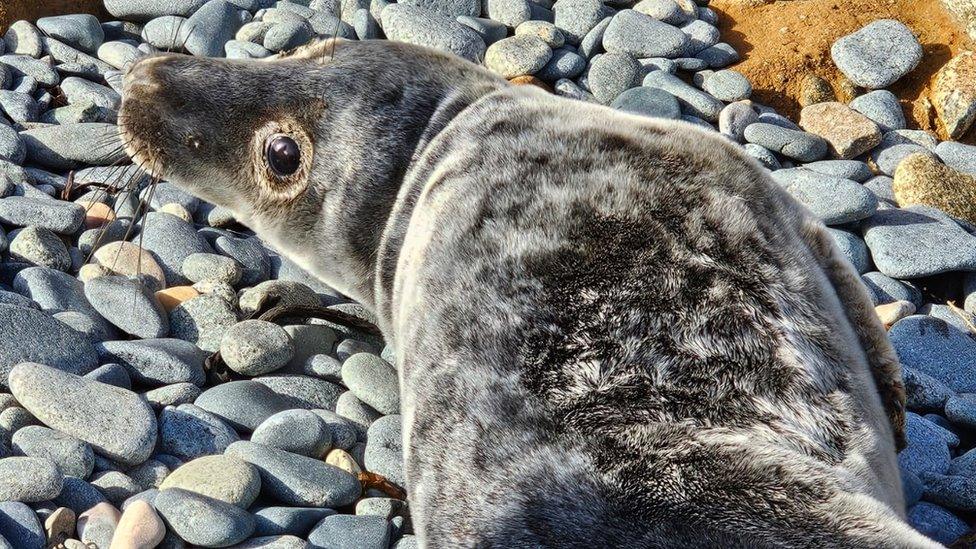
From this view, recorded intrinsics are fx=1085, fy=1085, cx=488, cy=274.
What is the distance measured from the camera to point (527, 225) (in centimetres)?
318

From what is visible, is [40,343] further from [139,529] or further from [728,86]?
[728,86]

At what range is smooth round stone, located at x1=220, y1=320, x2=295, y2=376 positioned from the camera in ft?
13.7

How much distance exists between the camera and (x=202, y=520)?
10.6 ft

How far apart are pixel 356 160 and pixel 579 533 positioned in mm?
1933

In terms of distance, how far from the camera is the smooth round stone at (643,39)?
6949mm

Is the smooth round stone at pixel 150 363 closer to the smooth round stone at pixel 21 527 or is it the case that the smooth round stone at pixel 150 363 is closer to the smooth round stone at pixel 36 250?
the smooth round stone at pixel 36 250

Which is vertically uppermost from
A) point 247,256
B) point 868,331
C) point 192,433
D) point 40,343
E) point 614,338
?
point 614,338

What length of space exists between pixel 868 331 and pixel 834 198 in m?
2.23

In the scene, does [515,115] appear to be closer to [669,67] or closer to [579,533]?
[579,533]

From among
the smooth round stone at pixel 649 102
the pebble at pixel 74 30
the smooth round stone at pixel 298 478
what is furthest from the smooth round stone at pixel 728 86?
the smooth round stone at pixel 298 478

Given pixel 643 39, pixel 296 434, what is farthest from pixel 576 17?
pixel 296 434

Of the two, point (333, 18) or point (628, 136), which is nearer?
point (628, 136)

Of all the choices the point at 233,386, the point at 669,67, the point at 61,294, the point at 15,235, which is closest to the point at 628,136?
the point at 233,386

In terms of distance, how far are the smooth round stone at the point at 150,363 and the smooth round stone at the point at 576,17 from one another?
12.8ft
